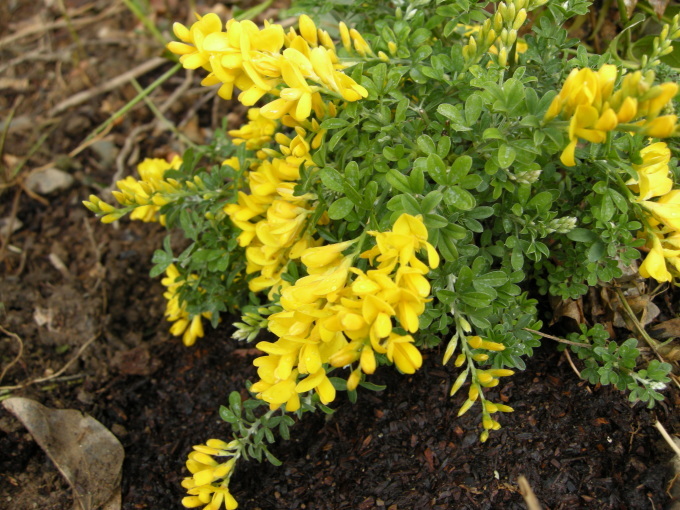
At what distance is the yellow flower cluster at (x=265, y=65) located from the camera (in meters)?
1.69

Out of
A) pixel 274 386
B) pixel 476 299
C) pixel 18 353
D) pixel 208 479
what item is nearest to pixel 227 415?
pixel 208 479

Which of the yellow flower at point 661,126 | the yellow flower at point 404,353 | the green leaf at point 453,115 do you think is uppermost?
the yellow flower at point 661,126

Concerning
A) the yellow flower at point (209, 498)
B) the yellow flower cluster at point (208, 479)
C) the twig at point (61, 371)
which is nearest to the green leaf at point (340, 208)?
the yellow flower cluster at point (208, 479)

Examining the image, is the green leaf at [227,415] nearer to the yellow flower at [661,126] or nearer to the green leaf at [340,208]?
the green leaf at [340,208]

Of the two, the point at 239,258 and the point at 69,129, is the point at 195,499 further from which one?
the point at 69,129

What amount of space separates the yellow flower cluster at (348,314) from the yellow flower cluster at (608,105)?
0.43m

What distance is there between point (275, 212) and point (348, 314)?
688 mm

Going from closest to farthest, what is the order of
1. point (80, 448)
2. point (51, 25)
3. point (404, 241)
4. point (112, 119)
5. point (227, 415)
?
point (404, 241) < point (227, 415) < point (80, 448) < point (112, 119) < point (51, 25)

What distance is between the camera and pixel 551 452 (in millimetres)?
2084

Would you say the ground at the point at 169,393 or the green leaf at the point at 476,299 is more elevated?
the green leaf at the point at 476,299

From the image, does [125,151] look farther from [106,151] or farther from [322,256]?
[322,256]

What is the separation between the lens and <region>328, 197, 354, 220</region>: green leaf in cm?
182

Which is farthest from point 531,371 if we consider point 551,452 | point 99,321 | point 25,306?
point 25,306

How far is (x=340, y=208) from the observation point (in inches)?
71.9
